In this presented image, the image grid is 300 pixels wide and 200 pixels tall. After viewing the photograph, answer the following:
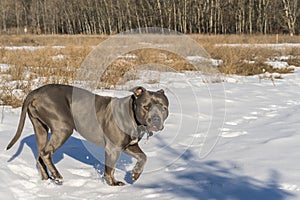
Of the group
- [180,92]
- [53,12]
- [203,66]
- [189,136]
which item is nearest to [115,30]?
[53,12]

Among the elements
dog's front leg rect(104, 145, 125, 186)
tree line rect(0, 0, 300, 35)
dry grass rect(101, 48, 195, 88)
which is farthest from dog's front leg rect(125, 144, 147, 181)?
tree line rect(0, 0, 300, 35)

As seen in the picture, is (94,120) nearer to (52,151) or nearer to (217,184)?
(52,151)

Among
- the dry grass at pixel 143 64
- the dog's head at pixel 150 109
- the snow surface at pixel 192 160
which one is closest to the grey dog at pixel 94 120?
the dog's head at pixel 150 109

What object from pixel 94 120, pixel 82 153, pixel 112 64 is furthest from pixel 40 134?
pixel 112 64

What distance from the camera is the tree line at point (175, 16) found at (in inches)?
1737

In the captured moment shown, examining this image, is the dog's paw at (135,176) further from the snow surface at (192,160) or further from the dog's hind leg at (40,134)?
the dog's hind leg at (40,134)

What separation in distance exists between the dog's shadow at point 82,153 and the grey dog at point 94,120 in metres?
0.45

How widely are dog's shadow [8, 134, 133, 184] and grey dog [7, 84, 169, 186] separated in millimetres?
454

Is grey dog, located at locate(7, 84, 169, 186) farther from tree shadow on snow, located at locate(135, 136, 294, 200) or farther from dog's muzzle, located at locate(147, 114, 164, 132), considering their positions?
tree shadow on snow, located at locate(135, 136, 294, 200)

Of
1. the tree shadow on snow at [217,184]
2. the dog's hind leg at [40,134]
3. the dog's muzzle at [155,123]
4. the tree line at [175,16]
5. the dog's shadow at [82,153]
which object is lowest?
the dog's shadow at [82,153]

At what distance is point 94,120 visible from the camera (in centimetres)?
459

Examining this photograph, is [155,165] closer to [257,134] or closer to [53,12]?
[257,134]

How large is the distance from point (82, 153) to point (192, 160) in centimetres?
138

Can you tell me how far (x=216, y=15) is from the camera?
153 ft
